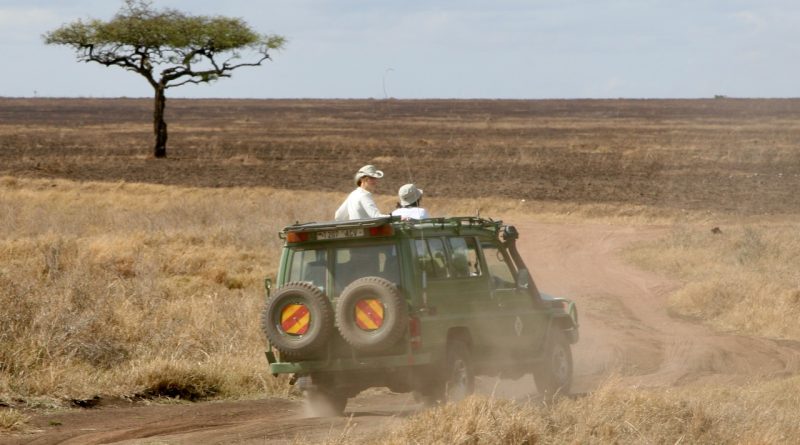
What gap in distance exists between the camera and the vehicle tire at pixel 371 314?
10.4m

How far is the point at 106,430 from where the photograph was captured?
1020 cm

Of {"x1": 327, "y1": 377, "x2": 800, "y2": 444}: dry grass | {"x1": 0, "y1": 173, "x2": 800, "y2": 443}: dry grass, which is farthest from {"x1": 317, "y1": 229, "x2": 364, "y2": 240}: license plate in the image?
{"x1": 0, "y1": 173, "x2": 800, "y2": 443}: dry grass

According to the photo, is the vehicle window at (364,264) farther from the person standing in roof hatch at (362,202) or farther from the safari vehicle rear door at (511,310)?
the safari vehicle rear door at (511,310)

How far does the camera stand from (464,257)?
38.0 ft

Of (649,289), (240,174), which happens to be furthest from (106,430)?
(240,174)

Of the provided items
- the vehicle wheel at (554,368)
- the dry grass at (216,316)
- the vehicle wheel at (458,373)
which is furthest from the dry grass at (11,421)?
the vehicle wheel at (554,368)

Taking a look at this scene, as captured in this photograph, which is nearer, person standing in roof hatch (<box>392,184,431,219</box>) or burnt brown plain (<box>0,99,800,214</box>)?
person standing in roof hatch (<box>392,184,431,219</box>)

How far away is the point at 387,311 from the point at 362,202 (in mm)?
1616

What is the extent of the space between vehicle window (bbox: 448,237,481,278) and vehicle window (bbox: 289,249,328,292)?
4.14 feet

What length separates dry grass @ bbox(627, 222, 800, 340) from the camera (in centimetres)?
1828

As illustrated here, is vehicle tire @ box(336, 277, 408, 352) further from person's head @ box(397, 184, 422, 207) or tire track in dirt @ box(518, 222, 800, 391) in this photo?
tire track in dirt @ box(518, 222, 800, 391)

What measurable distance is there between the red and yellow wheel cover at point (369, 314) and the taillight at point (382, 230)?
2.08 feet

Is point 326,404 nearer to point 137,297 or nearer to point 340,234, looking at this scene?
point 340,234

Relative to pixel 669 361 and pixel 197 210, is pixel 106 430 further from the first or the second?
pixel 197 210
